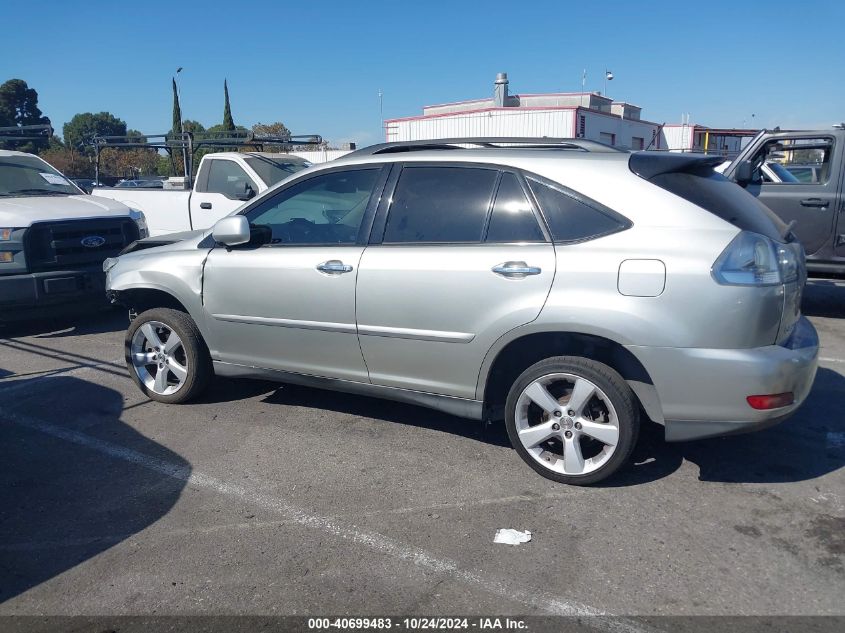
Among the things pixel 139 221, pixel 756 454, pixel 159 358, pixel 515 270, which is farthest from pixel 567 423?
pixel 139 221

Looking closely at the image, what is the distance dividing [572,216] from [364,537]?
1979 mm

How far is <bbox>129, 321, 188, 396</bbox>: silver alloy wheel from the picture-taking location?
5.27m

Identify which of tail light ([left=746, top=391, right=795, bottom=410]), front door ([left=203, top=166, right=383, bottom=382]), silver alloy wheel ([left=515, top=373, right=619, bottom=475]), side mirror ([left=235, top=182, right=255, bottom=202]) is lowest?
silver alloy wheel ([left=515, top=373, right=619, bottom=475])

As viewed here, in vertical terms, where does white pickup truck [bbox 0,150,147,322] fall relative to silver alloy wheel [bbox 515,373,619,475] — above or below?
above

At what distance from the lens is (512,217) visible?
397cm

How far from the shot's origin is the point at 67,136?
78625 mm

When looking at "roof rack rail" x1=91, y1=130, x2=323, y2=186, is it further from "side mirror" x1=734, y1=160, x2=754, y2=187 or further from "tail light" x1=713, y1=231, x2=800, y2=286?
"tail light" x1=713, y1=231, x2=800, y2=286

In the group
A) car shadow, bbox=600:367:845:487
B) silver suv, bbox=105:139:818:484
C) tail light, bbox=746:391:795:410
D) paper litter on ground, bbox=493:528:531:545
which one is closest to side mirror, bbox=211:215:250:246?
silver suv, bbox=105:139:818:484

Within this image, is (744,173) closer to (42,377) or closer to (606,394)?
(606,394)

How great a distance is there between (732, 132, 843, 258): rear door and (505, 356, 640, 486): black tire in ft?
18.7

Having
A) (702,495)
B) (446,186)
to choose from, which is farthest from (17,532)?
(702,495)

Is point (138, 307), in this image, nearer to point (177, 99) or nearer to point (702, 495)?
point (702, 495)

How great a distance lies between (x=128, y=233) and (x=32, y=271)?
48.5 inches

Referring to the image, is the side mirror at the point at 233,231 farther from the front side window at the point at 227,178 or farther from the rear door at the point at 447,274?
the front side window at the point at 227,178
